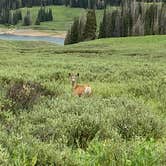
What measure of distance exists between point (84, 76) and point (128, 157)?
17612mm

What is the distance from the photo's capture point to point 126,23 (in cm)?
10394

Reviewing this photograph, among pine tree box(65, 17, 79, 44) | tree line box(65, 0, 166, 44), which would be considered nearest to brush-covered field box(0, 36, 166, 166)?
tree line box(65, 0, 166, 44)

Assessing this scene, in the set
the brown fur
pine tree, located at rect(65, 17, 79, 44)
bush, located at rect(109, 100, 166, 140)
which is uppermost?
bush, located at rect(109, 100, 166, 140)

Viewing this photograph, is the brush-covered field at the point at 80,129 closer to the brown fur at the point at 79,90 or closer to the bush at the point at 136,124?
the bush at the point at 136,124

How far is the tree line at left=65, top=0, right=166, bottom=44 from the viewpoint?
99062 millimetres

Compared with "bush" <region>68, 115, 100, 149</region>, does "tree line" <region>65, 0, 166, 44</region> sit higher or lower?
lower

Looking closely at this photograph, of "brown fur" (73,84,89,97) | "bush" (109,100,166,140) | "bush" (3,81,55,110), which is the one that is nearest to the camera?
"bush" (109,100,166,140)

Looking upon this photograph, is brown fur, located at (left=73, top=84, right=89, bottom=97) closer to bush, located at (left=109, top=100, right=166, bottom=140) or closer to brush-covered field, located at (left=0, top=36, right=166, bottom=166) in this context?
brush-covered field, located at (left=0, top=36, right=166, bottom=166)

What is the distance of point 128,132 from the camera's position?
11.5 m

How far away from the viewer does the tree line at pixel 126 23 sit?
99.1m

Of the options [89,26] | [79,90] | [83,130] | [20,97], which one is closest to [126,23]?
[89,26]

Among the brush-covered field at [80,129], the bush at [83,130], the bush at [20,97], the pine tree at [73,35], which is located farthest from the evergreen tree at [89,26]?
the bush at [83,130]

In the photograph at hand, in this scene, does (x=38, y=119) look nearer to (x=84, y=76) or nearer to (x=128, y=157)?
(x=128, y=157)

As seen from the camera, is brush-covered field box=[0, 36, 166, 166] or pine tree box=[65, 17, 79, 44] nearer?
brush-covered field box=[0, 36, 166, 166]
